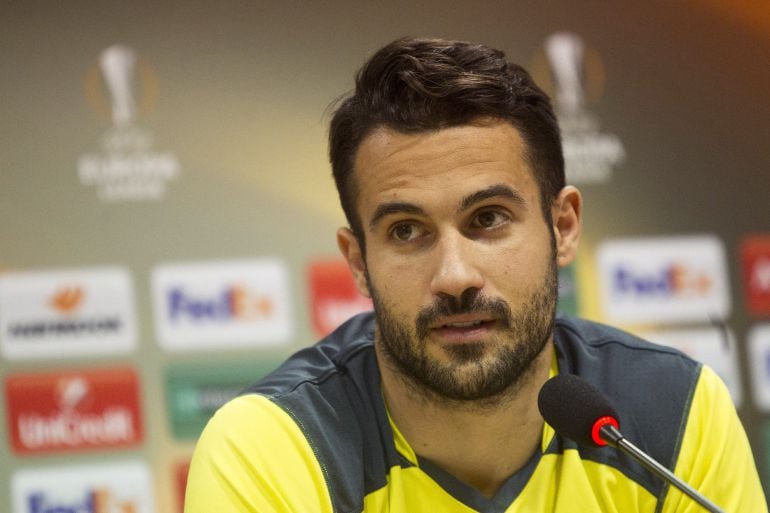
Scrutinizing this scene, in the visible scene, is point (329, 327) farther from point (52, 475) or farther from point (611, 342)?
point (611, 342)

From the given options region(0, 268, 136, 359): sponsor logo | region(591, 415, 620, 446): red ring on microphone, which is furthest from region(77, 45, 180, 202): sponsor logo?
region(591, 415, 620, 446): red ring on microphone

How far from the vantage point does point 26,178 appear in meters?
3.52

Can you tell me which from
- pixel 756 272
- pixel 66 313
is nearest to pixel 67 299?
pixel 66 313

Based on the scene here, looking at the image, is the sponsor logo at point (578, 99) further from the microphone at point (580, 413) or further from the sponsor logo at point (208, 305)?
the microphone at point (580, 413)

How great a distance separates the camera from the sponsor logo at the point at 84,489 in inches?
137

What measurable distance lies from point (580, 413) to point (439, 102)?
58cm

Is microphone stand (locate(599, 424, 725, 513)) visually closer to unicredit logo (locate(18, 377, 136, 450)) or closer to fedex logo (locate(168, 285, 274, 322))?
fedex logo (locate(168, 285, 274, 322))

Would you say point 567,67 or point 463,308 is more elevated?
point 567,67

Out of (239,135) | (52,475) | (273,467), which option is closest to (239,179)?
(239,135)

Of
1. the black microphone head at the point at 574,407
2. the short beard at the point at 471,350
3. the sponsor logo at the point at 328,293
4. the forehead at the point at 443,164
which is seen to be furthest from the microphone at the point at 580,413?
the sponsor logo at the point at 328,293

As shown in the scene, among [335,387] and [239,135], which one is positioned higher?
[239,135]

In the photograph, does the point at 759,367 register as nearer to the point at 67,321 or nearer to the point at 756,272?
the point at 756,272

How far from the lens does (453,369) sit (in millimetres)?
1852

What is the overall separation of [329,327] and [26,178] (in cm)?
106
